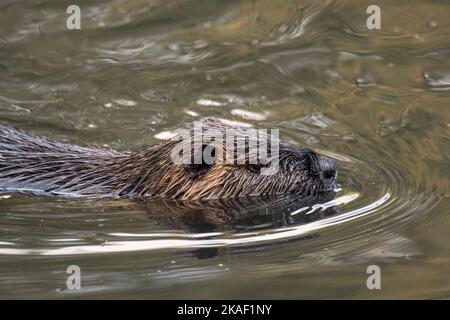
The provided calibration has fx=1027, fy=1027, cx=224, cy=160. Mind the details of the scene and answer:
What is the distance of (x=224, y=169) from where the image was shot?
20.8 ft

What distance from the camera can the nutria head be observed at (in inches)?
248

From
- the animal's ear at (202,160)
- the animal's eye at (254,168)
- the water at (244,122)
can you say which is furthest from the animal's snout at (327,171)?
the animal's ear at (202,160)

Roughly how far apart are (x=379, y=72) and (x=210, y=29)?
67.6 inches

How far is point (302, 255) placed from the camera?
205 inches

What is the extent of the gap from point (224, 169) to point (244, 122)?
5.07 ft

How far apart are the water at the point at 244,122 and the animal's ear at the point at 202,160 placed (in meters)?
0.22

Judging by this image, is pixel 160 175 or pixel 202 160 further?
pixel 160 175

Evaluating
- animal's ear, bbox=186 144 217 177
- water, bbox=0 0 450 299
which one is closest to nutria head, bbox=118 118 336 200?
animal's ear, bbox=186 144 217 177

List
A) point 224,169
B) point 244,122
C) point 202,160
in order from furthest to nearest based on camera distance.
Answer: point 244,122
point 224,169
point 202,160

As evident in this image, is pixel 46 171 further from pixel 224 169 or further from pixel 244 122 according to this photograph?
pixel 244 122

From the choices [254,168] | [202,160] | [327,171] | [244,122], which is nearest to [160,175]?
[202,160]

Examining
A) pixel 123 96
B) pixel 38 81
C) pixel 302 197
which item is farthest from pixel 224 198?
pixel 38 81

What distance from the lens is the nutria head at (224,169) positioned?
630cm

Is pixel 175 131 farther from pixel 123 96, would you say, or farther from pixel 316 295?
pixel 316 295
